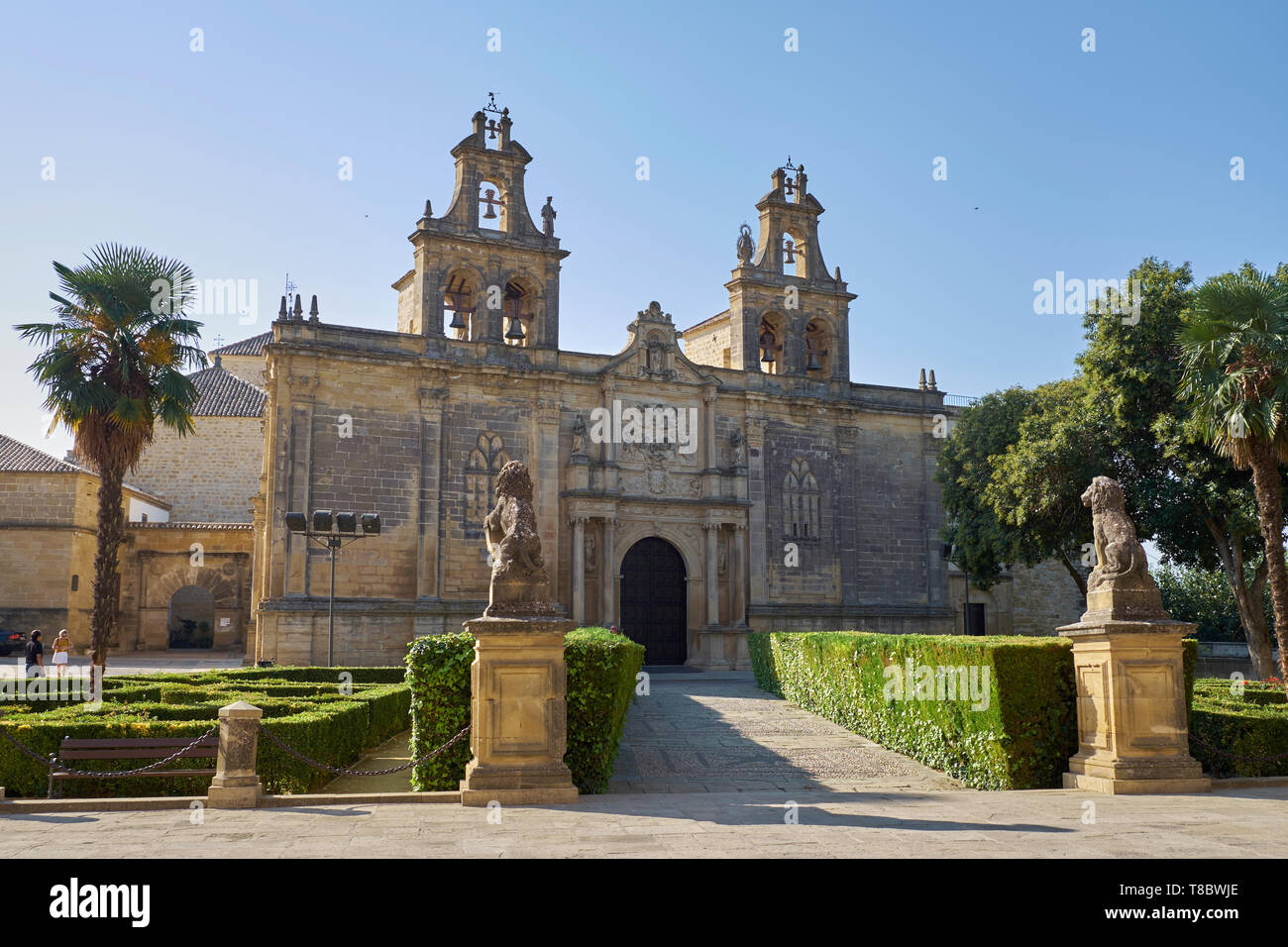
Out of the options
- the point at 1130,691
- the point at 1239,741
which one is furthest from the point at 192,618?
the point at 1239,741

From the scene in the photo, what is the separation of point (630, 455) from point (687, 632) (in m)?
5.74

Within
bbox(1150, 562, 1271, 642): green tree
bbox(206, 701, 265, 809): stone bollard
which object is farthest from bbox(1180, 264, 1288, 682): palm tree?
bbox(1150, 562, 1271, 642): green tree

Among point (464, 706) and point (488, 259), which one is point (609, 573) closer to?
point (488, 259)

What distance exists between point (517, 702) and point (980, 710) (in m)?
5.99

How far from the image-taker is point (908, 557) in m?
33.5

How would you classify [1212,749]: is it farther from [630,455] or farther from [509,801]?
[630,455]

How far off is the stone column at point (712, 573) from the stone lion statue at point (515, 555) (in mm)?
18966

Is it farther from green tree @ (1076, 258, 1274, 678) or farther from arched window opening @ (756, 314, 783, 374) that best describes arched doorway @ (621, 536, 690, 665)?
green tree @ (1076, 258, 1274, 678)

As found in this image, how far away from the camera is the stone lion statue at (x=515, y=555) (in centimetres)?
1046

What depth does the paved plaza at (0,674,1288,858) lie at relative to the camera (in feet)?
24.8

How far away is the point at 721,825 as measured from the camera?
8.77 meters

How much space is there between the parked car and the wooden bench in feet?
90.0

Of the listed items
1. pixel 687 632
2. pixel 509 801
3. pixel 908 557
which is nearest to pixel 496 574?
pixel 509 801

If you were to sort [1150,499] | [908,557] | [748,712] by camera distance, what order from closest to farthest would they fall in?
[748,712], [1150,499], [908,557]
